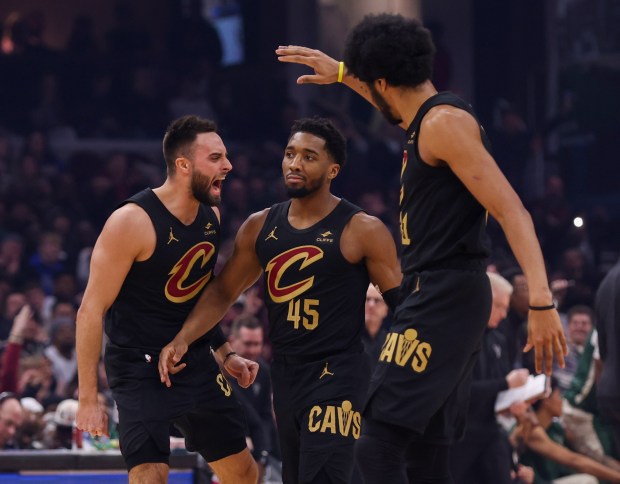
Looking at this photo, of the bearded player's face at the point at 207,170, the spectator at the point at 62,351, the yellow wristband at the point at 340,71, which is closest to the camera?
the yellow wristband at the point at 340,71

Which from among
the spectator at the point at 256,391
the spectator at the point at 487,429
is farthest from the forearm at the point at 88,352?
the spectator at the point at 487,429

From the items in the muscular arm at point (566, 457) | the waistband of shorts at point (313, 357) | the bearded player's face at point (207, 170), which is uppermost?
the bearded player's face at point (207, 170)

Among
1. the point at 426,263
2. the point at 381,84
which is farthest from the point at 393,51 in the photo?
the point at 426,263

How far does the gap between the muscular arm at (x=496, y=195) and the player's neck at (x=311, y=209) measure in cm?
124

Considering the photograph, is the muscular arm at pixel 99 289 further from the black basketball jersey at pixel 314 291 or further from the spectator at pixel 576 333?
the spectator at pixel 576 333

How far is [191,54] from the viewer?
48.4 feet

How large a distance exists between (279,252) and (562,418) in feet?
13.3

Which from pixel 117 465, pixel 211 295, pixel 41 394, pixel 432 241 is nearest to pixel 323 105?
pixel 41 394

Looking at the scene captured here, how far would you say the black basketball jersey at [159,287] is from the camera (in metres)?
5.08

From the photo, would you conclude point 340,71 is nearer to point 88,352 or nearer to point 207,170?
point 207,170

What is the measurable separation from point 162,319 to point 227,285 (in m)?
0.31

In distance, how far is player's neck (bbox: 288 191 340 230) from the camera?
201 inches

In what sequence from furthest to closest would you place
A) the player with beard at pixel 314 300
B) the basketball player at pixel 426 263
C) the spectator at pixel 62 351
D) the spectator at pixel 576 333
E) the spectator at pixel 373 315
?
the spectator at pixel 576 333 → the spectator at pixel 62 351 → the spectator at pixel 373 315 → the player with beard at pixel 314 300 → the basketball player at pixel 426 263

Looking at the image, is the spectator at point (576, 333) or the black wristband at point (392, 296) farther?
the spectator at point (576, 333)
